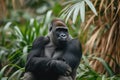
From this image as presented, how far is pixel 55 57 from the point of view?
5227 millimetres

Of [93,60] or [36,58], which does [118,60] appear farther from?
[36,58]

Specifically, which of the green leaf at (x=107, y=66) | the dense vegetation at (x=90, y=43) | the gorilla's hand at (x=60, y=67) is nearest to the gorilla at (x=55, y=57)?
the gorilla's hand at (x=60, y=67)

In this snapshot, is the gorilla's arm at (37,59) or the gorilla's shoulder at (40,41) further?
the gorilla's shoulder at (40,41)

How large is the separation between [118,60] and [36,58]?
63.5 inches

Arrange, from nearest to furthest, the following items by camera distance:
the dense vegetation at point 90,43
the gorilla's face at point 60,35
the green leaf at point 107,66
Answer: the gorilla's face at point 60,35 → the dense vegetation at point 90,43 → the green leaf at point 107,66

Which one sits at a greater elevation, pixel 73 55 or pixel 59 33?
pixel 59 33

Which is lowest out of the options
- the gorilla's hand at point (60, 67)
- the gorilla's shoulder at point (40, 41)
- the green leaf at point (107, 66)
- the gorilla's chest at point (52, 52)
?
the green leaf at point (107, 66)

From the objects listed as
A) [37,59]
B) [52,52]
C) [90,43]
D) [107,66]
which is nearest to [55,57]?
[52,52]

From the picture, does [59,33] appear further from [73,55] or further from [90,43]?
[90,43]

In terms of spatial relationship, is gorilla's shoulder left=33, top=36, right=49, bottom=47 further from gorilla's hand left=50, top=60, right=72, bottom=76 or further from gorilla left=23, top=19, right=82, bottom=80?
gorilla's hand left=50, top=60, right=72, bottom=76

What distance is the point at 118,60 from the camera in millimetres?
6422

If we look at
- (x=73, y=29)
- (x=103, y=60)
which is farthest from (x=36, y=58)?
(x=73, y=29)

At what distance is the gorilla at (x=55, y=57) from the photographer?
5098 mm

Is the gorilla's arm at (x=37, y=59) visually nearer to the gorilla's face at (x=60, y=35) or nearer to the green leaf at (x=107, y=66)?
the gorilla's face at (x=60, y=35)
